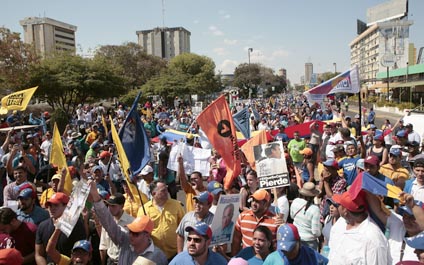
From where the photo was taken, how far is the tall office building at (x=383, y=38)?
348 ft

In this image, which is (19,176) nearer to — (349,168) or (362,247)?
(362,247)

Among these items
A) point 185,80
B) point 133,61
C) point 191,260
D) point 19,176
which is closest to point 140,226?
point 191,260

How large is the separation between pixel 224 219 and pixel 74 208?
5.08 ft

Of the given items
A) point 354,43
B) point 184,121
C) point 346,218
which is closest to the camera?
point 346,218

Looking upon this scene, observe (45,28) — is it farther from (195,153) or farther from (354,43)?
(195,153)

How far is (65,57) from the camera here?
3081cm

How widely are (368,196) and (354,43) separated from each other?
6222 inches

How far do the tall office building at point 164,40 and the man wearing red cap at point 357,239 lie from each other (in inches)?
6809

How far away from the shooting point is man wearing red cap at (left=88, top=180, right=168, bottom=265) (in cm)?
373

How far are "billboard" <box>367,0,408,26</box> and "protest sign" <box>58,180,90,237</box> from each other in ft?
422

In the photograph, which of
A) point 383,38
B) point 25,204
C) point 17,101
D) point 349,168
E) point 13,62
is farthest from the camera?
point 383,38

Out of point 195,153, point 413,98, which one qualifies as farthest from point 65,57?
point 413,98

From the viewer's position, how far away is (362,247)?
10.9 ft

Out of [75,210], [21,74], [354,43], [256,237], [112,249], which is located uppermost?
[354,43]
